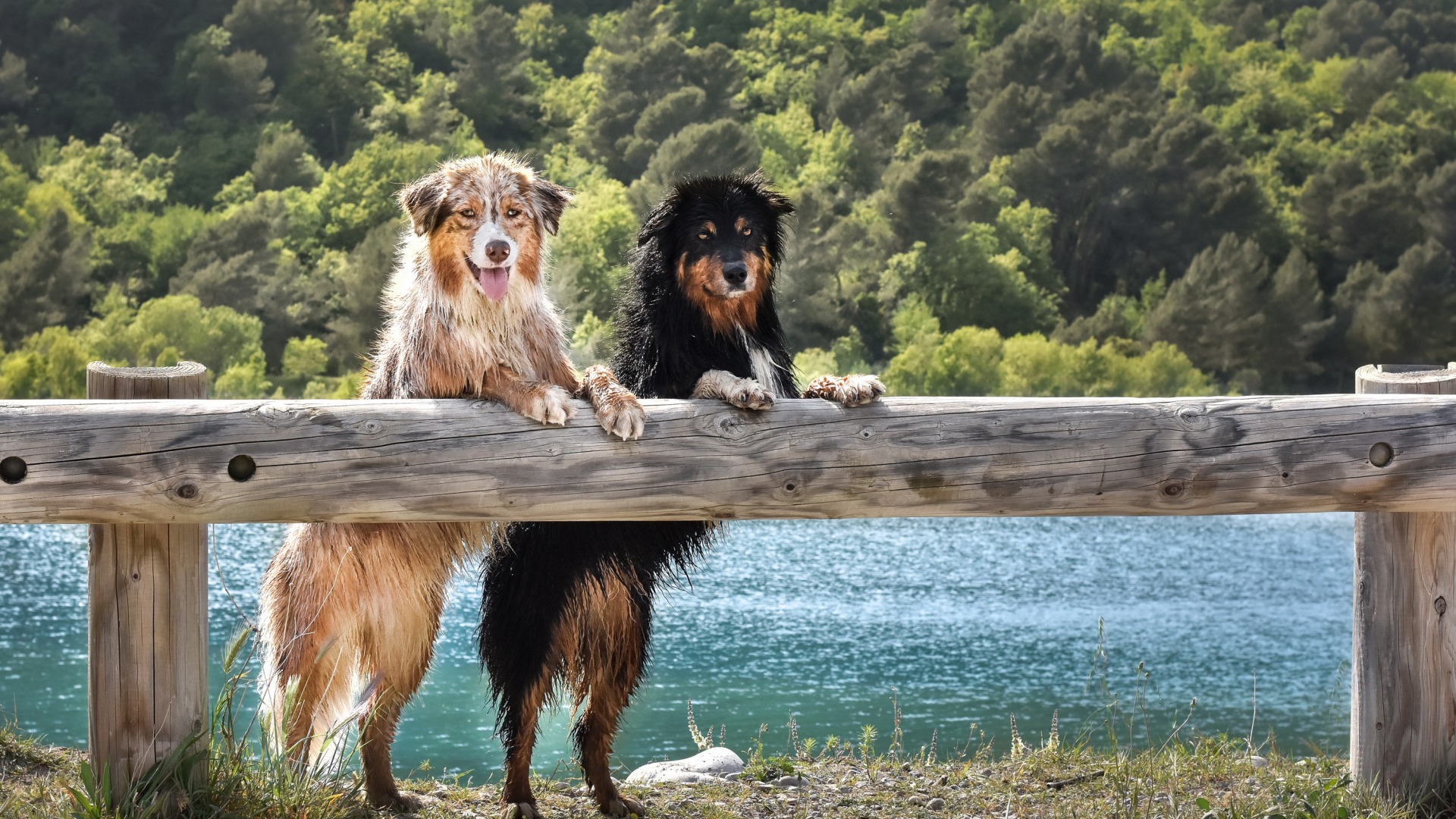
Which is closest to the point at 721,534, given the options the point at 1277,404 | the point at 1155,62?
the point at 1277,404

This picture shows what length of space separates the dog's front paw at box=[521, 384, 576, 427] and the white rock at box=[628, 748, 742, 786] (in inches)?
68.7

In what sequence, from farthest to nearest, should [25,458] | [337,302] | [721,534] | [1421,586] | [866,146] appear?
[866,146] → [337,302] → [721,534] → [1421,586] → [25,458]

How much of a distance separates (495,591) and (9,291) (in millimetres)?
40361

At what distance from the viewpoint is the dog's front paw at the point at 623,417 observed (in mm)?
3129

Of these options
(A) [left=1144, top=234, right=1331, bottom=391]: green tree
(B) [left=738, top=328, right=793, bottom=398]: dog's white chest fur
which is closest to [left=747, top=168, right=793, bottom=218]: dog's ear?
(B) [left=738, top=328, right=793, bottom=398]: dog's white chest fur

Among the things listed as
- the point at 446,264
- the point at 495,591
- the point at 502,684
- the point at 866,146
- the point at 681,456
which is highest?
the point at 866,146

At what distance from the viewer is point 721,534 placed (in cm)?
409

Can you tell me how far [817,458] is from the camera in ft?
10.3

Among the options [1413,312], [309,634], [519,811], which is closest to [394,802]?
[519,811]

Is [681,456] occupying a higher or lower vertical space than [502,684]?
higher

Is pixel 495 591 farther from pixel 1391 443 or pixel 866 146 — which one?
pixel 866 146

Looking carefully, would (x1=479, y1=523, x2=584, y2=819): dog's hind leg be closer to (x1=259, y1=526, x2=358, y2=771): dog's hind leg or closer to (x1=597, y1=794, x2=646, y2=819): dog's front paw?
(x1=597, y1=794, x2=646, y2=819): dog's front paw

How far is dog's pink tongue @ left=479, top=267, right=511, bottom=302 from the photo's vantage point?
371 cm

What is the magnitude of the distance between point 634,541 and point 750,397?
773 mm
